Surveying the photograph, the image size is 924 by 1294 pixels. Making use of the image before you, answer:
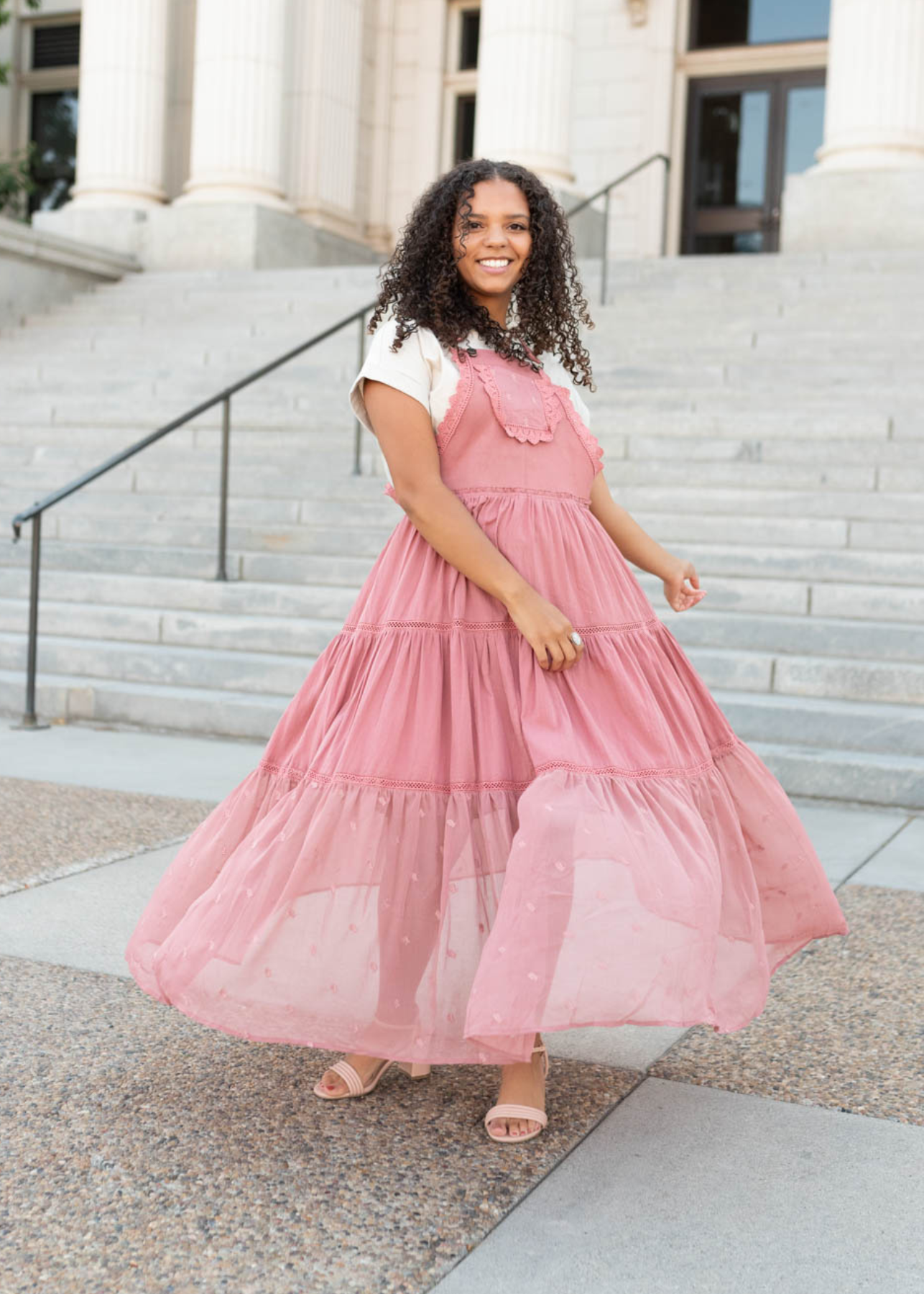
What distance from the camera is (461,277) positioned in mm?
2736

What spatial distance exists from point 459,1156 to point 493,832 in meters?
0.55

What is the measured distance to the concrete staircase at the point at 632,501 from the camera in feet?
21.3

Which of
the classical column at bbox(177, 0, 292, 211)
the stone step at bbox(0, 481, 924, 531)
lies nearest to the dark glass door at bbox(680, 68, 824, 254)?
the classical column at bbox(177, 0, 292, 211)

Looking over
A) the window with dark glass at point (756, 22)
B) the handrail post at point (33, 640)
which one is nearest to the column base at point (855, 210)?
the window with dark glass at point (756, 22)

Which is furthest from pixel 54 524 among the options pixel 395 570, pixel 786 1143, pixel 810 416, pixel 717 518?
pixel 786 1143

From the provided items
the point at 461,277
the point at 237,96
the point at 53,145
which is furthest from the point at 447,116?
the point at 461,277

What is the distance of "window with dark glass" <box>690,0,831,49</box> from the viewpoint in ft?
57.8

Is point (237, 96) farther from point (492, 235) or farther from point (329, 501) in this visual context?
point (492, 235)

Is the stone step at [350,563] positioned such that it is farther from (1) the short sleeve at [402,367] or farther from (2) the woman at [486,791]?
(1) the short sleeve at [402,367]

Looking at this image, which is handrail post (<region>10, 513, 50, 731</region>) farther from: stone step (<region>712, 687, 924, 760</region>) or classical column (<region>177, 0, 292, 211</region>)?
classical column (<region>177, 0, 292, 211</region>)

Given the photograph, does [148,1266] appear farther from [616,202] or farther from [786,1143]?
[616,202]

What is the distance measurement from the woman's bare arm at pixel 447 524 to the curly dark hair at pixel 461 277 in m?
0.12

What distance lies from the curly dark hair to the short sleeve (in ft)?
0.05

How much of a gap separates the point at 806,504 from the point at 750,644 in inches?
57.6
